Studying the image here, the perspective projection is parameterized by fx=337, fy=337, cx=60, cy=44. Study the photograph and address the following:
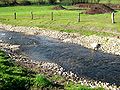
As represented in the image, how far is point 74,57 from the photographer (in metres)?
40.8

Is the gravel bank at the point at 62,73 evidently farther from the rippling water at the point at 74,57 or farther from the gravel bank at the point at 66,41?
the rippling water at the point at 74,57

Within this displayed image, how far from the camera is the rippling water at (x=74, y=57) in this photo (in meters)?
33.3

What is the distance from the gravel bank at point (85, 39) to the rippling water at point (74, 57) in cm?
122

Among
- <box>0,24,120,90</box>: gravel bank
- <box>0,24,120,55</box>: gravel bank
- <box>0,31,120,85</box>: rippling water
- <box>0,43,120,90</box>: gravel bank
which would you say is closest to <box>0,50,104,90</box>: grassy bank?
<box>0,43,120,90</box>: gravel bank

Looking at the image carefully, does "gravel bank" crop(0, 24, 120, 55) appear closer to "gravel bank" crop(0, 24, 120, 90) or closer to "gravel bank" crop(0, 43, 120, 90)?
"gravel bank" crop(0, 24, 120, 90)

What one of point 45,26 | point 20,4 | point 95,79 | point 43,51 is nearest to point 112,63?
point 95,79

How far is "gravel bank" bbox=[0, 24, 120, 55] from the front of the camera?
145 feet

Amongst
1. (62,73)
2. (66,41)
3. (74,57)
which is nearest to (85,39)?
(66,41)

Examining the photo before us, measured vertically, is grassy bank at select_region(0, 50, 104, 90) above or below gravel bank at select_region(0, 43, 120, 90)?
above

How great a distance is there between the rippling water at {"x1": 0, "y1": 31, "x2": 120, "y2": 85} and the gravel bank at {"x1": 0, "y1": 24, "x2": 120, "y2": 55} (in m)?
1.22

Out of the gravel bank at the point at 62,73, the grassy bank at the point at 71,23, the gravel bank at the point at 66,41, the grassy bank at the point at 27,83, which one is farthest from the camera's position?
the grassy bank at the point at 71,23

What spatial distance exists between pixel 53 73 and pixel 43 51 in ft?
47.1

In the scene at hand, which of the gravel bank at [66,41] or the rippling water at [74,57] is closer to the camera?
the gravel bank at [66,41]

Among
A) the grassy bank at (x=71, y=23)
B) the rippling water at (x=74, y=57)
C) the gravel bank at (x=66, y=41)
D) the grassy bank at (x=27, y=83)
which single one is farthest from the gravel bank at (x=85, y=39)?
the grassy bank at (x=27, y=83)
